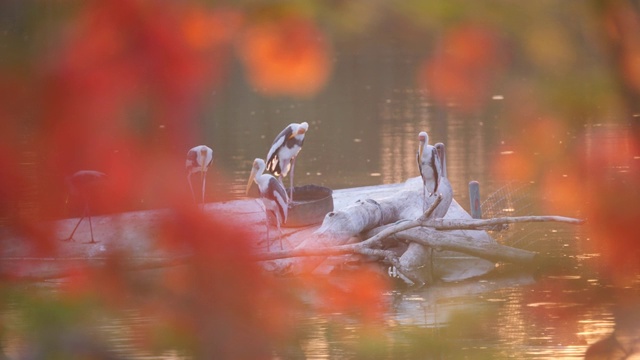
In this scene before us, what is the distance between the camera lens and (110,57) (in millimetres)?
1601

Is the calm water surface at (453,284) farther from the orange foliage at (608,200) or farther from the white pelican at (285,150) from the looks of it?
the white pelican at (285,150)

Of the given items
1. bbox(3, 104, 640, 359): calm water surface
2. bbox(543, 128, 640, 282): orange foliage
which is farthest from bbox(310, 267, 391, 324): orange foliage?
bbox(543, 128, 640, 282): orange foliage

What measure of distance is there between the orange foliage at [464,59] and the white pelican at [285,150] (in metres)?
7.00

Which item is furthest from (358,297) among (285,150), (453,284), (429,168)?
(285,150)

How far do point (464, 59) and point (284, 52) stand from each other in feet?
0.78

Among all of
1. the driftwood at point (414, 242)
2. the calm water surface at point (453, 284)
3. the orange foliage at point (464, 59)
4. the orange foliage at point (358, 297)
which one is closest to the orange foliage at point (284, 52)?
the orange foliage at point (464, 59)

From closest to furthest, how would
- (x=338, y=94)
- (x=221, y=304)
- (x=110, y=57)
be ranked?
(x=110, y=57) < (x=221, y=304) < (x=338, y=94)

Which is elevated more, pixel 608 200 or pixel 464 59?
pixel 464 59

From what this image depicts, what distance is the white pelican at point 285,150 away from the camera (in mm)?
8695

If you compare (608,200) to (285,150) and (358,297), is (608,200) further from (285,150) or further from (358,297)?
(285,150)

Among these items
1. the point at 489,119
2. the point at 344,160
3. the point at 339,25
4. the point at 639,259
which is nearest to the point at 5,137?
the point at 339,25

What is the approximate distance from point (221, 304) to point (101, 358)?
289 millimetres

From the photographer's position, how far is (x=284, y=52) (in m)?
1.50

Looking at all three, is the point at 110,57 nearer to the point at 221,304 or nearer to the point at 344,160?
the point at 221,304
